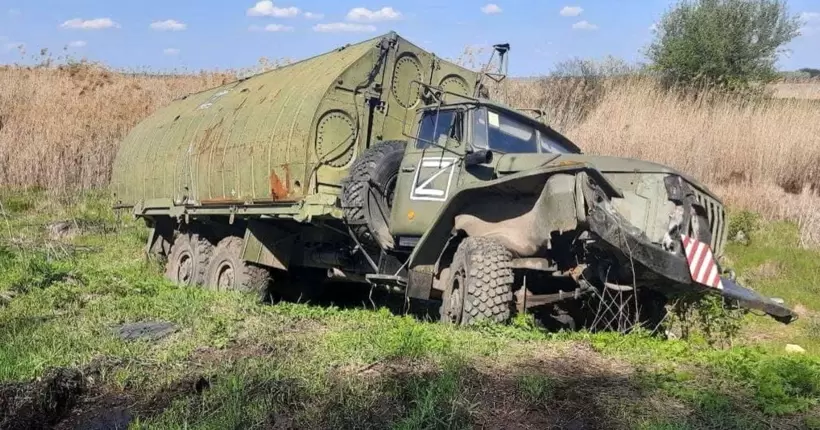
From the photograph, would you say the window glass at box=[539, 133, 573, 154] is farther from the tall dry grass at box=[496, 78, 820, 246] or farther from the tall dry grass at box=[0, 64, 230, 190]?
the tall dry grass at box=[0, 64, 230, 190]

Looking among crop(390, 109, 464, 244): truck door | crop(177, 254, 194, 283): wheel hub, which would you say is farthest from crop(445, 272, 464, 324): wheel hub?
crop(177, 254, 194, 283): wheel hub

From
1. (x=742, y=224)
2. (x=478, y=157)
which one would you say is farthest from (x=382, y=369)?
(x=742, y=224)

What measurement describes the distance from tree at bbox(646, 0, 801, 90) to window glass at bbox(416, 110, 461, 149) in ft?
47.5

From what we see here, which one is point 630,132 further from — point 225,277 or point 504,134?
point 504,134

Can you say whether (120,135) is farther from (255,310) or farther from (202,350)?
(202,350)

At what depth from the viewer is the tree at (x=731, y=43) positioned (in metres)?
21.5

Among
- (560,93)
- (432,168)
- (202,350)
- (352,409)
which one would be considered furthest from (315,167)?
(560,93)

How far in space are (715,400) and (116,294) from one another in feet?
22.9

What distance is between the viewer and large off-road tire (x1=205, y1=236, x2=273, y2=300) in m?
11.3

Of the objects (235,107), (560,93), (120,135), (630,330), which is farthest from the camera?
(120,135)

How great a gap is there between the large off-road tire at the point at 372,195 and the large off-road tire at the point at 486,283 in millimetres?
1875

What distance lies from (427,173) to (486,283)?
78.3 inches

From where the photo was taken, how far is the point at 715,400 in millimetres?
4379

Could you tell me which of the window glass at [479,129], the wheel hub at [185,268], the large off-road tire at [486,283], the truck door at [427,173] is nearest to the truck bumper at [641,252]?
the large off-road tire at [486,283]
